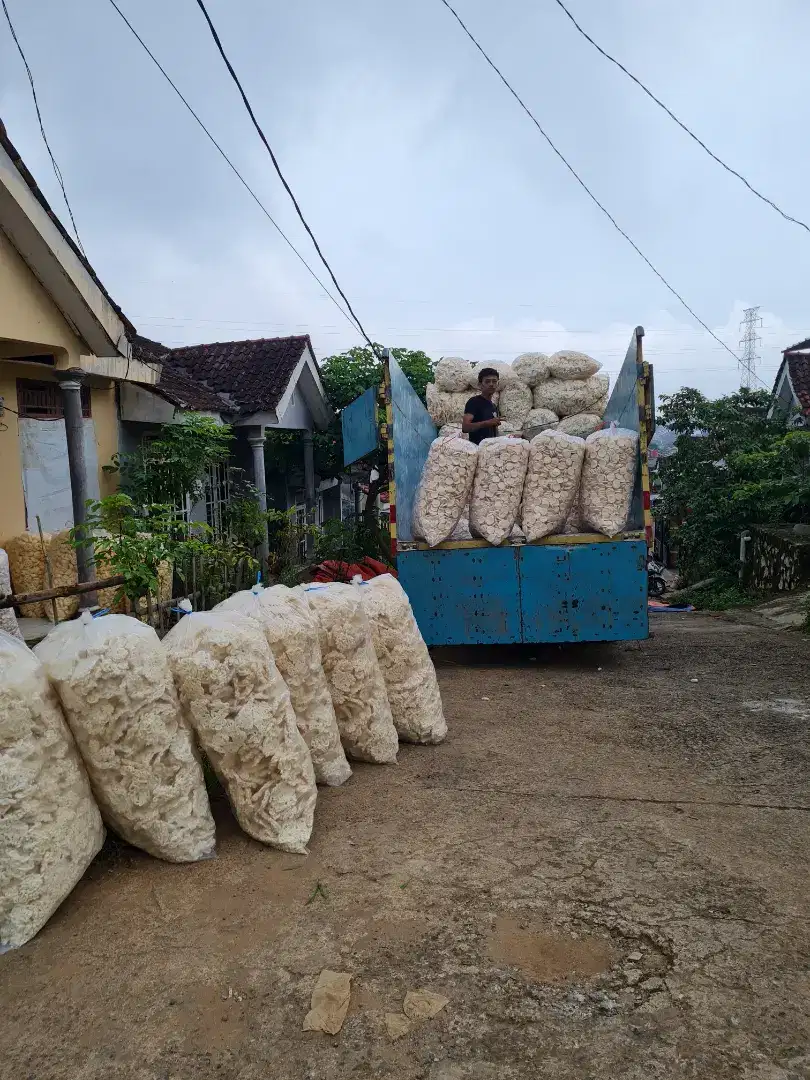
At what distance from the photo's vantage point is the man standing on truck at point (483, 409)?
6488mm

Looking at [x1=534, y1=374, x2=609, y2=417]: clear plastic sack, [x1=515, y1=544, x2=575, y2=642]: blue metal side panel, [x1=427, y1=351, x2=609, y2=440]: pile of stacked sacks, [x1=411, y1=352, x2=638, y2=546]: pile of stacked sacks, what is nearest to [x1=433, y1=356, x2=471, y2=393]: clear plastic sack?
[x1=427, y1=351, x2=609, y2=440]: pile of stacked sacks

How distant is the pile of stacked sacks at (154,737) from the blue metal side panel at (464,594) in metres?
2.19

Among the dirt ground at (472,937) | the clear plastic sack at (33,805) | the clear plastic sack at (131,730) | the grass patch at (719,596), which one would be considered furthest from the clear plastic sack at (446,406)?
the clear plastic sack at (33,805)

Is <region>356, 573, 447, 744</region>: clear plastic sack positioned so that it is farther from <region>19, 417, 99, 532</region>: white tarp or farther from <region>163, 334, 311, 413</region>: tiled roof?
<region>163, 334, 311, 413</region>: tiled roof

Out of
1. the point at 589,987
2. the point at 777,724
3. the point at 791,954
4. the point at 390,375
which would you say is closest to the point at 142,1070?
the point at 589,987

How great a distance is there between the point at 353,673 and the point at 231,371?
8464 millimetres

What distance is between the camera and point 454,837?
8.61 ft

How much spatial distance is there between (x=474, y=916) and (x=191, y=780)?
95cm

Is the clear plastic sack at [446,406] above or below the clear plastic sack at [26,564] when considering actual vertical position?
above

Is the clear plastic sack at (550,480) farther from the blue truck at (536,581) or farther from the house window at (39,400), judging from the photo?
the house window at (39,400)

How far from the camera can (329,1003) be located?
178 cm

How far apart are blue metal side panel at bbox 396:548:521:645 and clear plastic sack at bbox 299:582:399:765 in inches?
73.7

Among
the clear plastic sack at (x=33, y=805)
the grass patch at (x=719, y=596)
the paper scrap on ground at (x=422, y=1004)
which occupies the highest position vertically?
the clear plastic sack at (x=33, y=805)

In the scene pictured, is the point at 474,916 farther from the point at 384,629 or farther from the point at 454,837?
the point at 384,629
